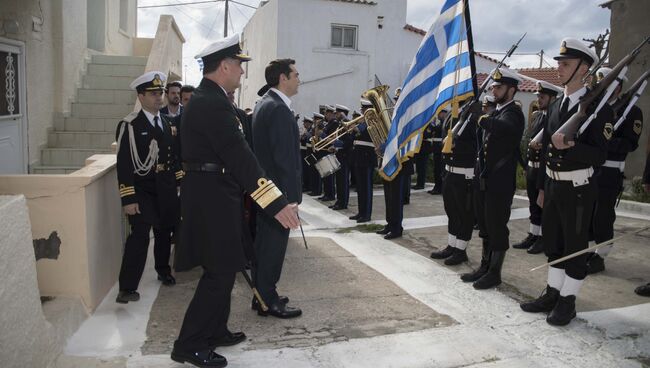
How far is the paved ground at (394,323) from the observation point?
12.3ft

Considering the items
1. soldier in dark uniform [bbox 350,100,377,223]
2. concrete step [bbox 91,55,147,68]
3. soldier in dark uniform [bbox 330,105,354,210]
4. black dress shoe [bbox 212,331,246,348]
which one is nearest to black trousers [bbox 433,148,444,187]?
soldier in dark uniform [bbox 330,105,354,210]

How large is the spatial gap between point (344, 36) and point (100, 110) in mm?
13601

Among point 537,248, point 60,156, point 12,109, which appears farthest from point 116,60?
point 537,248

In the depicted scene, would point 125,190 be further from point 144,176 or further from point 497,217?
point 497,217

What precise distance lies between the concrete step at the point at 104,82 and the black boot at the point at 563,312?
8592 millimetres

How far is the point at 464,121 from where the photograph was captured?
606cm

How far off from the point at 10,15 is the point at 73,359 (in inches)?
221

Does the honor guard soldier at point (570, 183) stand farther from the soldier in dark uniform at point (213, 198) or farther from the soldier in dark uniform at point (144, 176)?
the soldier in dark uniform at point (144, 176)

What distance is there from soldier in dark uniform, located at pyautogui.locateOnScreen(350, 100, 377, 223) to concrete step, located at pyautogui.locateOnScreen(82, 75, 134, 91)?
4552 millimetres

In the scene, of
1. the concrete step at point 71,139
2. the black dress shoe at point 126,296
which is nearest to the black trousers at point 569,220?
the black dress shoe at point 126,296

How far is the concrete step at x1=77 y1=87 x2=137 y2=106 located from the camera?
9.77m

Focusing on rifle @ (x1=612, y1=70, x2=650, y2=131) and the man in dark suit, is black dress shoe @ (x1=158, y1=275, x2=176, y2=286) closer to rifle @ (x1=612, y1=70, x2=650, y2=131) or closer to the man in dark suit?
the man in dark suit

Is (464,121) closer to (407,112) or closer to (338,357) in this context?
(407,112)

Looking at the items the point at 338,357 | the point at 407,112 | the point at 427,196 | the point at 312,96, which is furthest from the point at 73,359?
the point at 312,96
